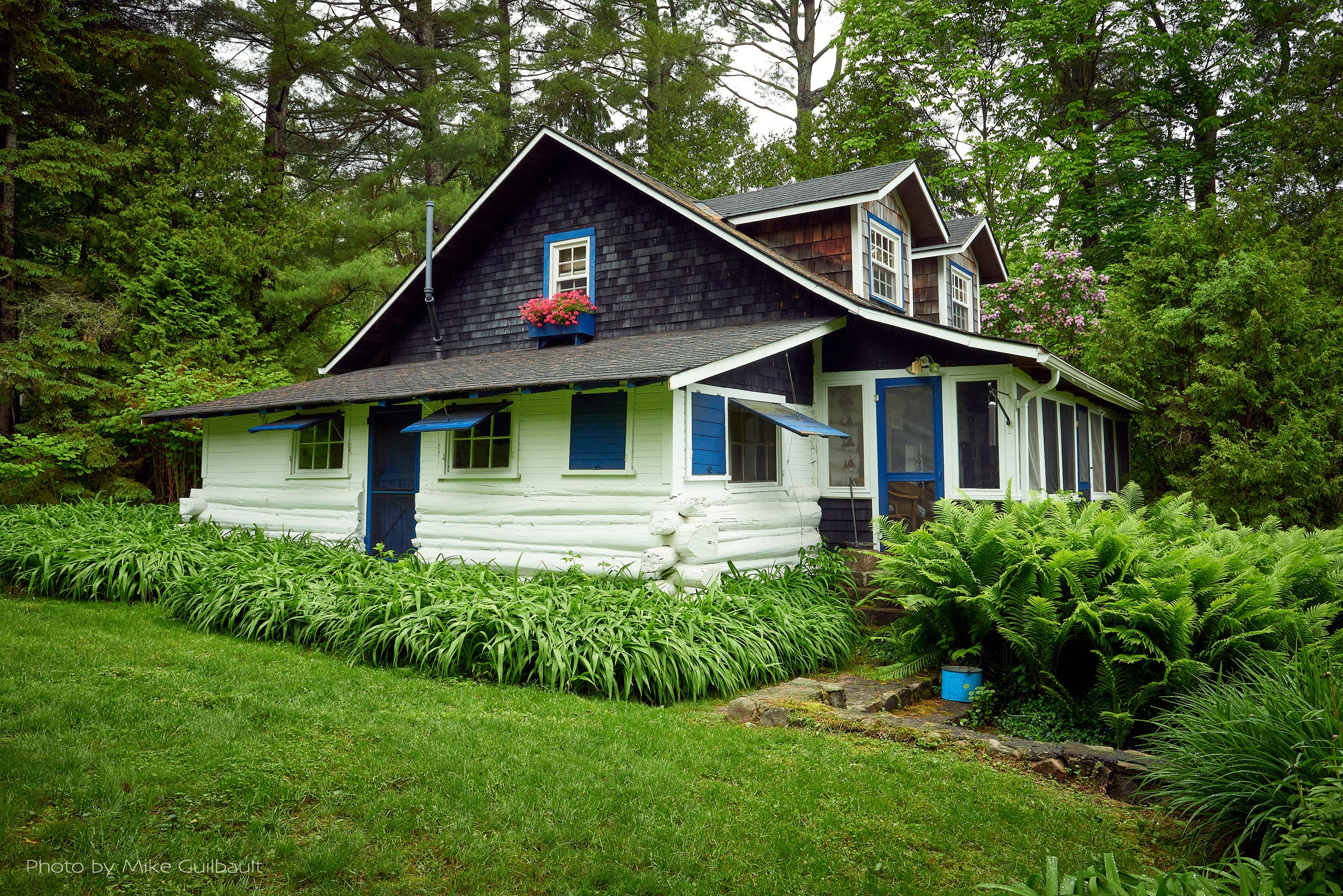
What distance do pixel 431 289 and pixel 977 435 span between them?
9.21 meters

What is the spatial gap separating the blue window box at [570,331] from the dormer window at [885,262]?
4260mm

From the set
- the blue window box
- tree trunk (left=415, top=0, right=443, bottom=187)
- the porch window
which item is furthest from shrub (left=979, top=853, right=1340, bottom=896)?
tree trunk (left=415, top=0, right=443, bottom=187)

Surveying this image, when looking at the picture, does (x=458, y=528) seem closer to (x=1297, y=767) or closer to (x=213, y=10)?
(x=1297, y=767)

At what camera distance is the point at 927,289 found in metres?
14.8

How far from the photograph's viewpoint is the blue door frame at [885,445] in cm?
999

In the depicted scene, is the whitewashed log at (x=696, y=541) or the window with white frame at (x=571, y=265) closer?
the whitewashed log at (x=696, y=541)

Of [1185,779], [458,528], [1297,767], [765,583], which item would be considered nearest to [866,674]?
[765,583]

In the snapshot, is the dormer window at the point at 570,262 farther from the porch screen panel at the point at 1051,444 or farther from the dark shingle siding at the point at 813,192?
the porch screen panel at the point at 1051,444

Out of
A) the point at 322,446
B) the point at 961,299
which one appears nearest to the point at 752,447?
the point at 322,446

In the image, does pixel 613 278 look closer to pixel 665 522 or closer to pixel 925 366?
pixel 925 366

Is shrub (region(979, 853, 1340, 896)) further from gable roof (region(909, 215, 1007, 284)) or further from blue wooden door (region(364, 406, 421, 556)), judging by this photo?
gable roof (region(909, 215, 1007, 284))

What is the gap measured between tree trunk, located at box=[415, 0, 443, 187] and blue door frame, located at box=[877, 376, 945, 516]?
15099 mm

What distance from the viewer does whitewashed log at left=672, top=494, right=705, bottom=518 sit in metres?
8.42

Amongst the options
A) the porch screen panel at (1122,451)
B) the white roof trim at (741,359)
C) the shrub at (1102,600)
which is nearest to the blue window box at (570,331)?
the white roof trim at (741,359)
